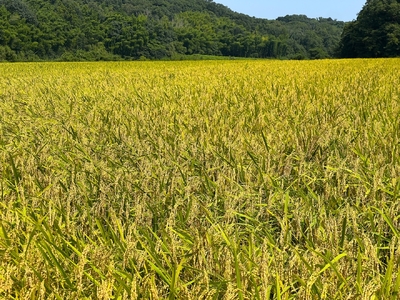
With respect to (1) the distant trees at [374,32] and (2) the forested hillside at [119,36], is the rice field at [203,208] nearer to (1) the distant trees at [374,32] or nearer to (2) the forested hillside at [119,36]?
(2) the forested hillside at [119,36]

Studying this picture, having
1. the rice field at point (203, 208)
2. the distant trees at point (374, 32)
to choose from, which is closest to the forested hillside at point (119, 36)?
the distant trees at point (374, 32)

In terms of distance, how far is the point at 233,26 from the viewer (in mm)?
110750

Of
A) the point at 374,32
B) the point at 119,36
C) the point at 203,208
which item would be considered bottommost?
the point at 203,208

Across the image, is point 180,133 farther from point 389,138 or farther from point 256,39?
point 256,39

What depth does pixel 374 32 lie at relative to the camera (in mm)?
48812

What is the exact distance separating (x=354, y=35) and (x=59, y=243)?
A: 55508mm

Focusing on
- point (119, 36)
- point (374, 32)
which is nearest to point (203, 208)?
point (374, 32)

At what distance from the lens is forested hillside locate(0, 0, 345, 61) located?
5616cm

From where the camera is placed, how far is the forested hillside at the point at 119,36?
184 feet

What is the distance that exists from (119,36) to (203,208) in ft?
241

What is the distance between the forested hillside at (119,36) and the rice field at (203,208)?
48706mm

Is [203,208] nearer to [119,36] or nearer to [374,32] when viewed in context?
[374,32]

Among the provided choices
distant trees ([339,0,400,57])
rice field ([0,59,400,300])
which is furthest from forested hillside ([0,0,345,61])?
rice field ([0,59,400,300])

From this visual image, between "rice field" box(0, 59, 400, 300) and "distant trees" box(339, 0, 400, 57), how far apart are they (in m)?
49.2
